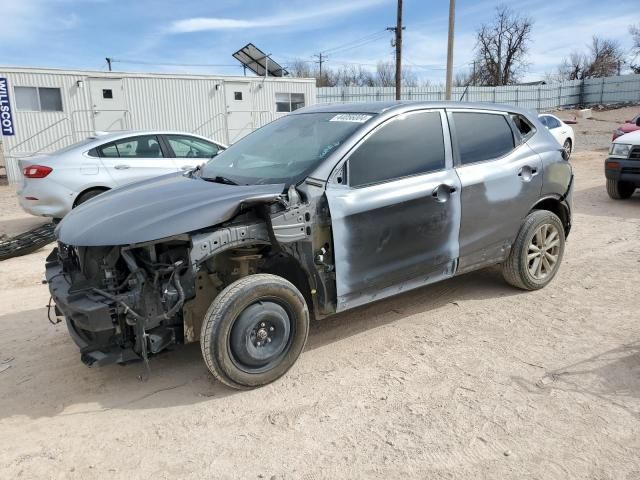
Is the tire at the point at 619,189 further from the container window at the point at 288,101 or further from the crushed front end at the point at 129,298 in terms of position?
the container window at the point at 288,101

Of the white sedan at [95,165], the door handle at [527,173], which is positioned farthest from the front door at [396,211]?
the white sedan at [95,165]

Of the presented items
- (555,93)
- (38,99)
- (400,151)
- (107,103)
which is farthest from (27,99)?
(555,93)

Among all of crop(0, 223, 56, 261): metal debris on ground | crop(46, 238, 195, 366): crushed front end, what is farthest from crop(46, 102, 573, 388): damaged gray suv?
crop(0, 223, 56, 261): metal debris on ground

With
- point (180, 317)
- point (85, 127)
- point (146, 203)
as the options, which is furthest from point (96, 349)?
point (85, 127)

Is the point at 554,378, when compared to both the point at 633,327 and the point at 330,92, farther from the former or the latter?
the point at 330,92

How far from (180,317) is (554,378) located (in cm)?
246

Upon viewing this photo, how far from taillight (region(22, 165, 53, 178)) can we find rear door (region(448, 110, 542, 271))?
20.6 ft

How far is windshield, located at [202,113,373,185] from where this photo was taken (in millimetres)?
3752

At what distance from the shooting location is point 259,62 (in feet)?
67.5

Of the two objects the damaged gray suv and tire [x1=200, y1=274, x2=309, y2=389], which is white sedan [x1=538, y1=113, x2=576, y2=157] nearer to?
the damaged gray suv

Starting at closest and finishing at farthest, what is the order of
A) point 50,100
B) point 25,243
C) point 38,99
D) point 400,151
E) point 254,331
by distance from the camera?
point 254,331 < point 400,151 < point 25,243 < point 38,99 < point 50,100

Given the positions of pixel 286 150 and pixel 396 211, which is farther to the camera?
pixel 286 150

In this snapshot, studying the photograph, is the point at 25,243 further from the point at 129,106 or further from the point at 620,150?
the point at 129,106

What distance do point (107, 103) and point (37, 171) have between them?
940 centimetres
